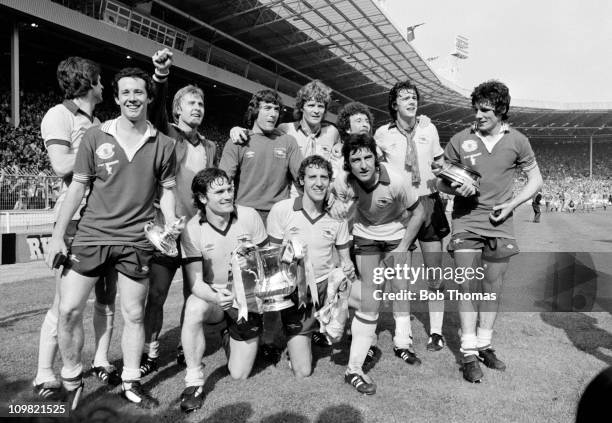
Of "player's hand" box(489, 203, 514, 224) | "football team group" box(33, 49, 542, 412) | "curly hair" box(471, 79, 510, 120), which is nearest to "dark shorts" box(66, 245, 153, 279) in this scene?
"football team group" box(33, 49, 542, 412)

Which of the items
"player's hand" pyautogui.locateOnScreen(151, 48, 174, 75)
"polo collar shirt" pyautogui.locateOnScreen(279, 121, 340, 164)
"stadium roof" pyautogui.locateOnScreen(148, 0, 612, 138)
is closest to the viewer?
"player's hand" pyautogui.locateOnScreen(151, 48, 174, 75)

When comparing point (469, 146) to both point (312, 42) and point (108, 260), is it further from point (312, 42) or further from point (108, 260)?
point (312, 42)

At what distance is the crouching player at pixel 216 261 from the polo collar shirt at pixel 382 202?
83cm

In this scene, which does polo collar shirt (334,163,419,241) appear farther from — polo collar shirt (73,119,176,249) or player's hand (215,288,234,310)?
polo collar shirt (73,119,176,249)

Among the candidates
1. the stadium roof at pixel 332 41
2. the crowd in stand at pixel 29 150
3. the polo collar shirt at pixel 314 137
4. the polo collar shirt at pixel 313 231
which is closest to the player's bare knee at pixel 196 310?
the polo collar shirt at pixel 313 231

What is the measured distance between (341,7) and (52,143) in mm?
23611

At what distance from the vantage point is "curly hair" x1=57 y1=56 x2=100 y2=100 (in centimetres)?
315

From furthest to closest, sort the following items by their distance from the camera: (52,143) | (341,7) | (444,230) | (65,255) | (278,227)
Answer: (341,7) → (444,230) → (278,227) → (52,143) → (65,255)

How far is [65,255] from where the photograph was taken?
2.75 metres

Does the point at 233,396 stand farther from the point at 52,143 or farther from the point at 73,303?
the point at 52,143

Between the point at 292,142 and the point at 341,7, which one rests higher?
the point at 341,7

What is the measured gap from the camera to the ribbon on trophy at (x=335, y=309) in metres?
3.41

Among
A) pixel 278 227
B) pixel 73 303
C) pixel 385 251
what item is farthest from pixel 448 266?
pixel 73 303

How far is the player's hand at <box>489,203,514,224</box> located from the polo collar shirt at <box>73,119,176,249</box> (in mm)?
2649
